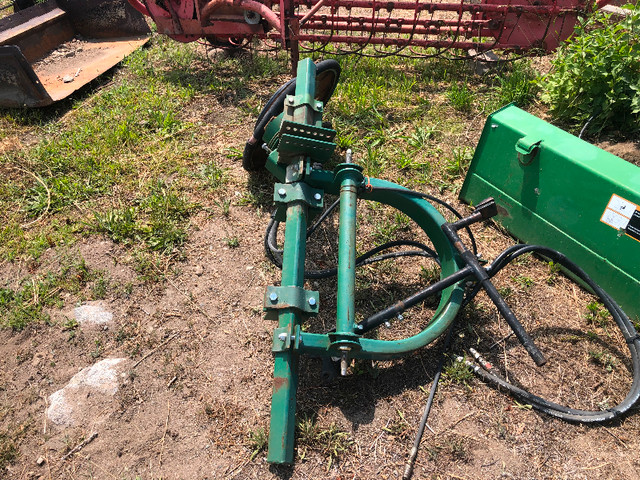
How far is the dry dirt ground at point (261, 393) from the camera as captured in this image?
233cm

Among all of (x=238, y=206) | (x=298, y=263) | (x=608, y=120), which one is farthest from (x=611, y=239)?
(x=238, y=206)

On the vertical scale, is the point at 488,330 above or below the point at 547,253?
below

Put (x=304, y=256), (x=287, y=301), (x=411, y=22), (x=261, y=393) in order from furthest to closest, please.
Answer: (x=411, y=22)
(x=261, y=393)
(x=304, y=256)
(x=287, y=301)

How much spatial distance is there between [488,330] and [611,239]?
2.83ft

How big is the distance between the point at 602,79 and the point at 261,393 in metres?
3.43

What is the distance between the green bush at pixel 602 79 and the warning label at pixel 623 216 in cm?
122

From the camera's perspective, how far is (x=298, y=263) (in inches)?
96.9

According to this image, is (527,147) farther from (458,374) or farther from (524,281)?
(458,374)

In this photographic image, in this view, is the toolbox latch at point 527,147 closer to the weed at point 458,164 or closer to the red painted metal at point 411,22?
the weed at point 458,164

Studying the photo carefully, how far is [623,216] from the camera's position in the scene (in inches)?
104

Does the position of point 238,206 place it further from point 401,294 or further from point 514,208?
point 514,208

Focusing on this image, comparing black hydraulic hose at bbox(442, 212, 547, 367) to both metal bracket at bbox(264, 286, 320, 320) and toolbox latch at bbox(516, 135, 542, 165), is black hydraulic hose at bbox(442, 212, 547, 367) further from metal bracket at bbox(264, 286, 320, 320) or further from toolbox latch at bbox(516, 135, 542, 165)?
metal bracket at bbox(264, 286, 320, 320)

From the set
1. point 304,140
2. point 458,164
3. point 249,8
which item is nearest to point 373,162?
point 458,164

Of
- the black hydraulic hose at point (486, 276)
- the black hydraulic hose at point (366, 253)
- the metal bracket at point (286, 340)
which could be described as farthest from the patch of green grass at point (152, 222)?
the black hydraulic hose at point (486, 276)
